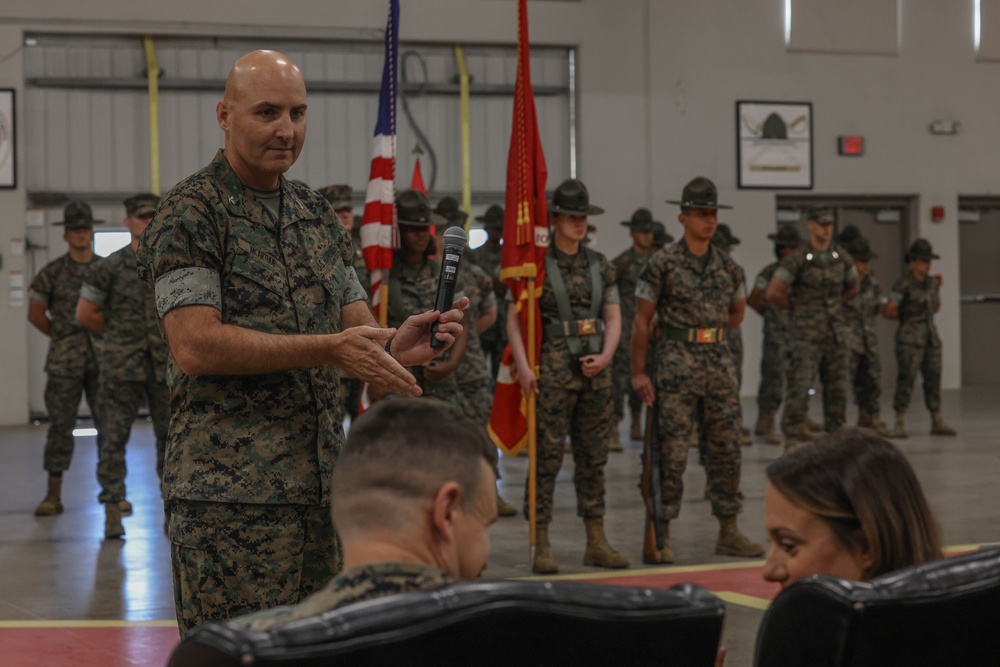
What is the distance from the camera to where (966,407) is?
14195 millimetres

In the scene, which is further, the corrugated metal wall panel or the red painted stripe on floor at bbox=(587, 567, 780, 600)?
the corrugated metal wall panel

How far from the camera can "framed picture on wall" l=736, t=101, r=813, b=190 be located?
15828 mm

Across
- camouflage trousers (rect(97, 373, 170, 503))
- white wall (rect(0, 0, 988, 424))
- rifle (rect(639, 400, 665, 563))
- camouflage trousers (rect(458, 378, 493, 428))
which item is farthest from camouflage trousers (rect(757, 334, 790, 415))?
camouflage trousers (rect(97, 373, 170, 503))

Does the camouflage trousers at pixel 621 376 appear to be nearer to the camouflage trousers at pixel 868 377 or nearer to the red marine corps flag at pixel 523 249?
the camouflage trousers at pixel 868 377

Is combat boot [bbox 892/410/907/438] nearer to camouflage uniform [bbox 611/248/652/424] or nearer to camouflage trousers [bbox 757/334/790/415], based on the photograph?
camouflage trousers [bbox 757/334/790/415]

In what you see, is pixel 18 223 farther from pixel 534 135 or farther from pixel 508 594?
pixel 508 594

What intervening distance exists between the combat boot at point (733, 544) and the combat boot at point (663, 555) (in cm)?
29

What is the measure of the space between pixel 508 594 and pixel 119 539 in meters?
6.42

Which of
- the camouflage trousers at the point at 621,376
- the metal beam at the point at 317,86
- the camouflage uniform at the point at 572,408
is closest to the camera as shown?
the camouflage uniform at the point at 572,408

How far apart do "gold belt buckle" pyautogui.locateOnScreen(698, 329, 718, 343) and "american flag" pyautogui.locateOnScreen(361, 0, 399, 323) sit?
160 cm

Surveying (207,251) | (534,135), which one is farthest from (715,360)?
(207,251)

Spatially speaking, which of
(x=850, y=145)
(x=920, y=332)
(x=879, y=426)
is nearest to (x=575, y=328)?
(x=879, y=426)

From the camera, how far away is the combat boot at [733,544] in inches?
252

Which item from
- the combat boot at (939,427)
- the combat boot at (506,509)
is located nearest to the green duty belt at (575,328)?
the combat boot at (506,509)
